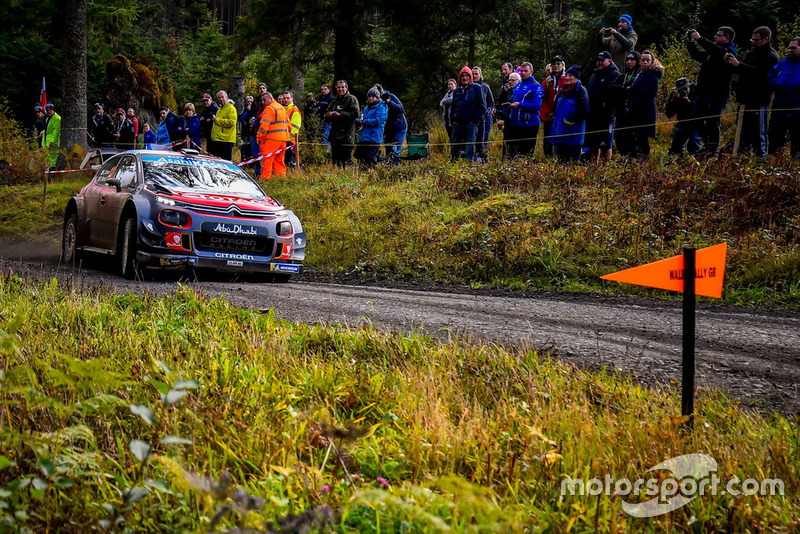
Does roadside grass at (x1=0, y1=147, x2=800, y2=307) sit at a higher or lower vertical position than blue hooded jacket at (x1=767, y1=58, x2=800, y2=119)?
lower

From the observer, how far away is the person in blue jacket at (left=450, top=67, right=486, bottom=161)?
1548 cm

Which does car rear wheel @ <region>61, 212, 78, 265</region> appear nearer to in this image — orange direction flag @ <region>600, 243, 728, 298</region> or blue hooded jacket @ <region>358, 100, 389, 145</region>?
blue hooded jacket @ <region>358, 100, 389, 145</region>

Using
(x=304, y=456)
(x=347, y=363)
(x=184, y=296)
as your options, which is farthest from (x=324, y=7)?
(x=304, y=456)

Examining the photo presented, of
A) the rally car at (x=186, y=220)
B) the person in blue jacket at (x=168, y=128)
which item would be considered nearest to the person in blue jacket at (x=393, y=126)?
the person in blue jacket at (x=168, y=128)

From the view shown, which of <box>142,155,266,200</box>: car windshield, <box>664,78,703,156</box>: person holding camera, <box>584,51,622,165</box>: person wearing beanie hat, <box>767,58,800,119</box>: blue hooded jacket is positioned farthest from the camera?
<box>584,51,622,165</box>: person wearing beanie hat

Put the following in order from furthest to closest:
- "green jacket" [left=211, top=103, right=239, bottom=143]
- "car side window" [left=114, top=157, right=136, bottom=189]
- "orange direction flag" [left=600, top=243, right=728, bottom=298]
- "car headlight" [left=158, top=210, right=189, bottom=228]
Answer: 1. "green jacket" [left=211, top=103, right=239, bottom=143]
2. "car side window" [left=114, top=157, right=136, bottom=189]
3. "car headlight" [left=158, top=210, right=189, bottom=228]
4. "orange direction flag" [left=600, top=243, right=728, bottom=298]

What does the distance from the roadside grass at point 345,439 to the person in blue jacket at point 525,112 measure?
10905 mm

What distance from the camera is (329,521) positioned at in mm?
2527

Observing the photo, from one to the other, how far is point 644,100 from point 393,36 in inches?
376

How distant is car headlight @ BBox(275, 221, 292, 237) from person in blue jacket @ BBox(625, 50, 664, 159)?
707cm

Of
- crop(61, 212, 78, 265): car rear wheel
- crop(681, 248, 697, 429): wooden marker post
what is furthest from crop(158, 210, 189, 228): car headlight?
crop(681, 248, 697, 429): wooden marker post

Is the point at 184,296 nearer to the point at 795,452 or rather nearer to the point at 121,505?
the point at 121,505

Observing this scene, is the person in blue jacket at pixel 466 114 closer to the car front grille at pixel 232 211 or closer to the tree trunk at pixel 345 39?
the tree trunk at pixel 345 39

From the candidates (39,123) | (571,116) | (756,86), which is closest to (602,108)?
(571,116)
